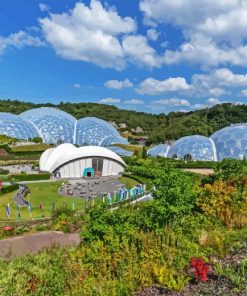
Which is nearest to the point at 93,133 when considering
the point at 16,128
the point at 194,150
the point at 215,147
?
the point at 16,128

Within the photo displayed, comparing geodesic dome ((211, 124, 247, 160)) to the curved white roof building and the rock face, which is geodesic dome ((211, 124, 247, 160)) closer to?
the curved white roof building

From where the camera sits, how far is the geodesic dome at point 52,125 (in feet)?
243

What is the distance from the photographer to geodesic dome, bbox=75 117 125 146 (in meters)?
73.9

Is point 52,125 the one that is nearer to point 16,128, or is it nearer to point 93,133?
point 16,128

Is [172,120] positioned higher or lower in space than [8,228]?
higher

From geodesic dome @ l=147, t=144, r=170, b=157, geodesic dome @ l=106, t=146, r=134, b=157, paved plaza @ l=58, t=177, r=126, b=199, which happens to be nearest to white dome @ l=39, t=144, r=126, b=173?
paved plaza @ l=58, t=177, r=126, b=199

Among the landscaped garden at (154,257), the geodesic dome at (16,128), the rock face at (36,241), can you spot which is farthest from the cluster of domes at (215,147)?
the landscaped garden at (154,257)

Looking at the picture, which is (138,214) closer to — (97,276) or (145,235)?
(145,235)

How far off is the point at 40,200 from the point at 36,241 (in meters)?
11.7

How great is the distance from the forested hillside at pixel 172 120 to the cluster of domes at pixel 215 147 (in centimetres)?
3788

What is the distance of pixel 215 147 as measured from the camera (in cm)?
5509

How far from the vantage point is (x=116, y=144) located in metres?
71.4

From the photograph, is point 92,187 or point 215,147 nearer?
point 92,187

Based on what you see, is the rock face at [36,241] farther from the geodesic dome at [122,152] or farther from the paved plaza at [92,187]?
the geodesic dome at [122,152]
